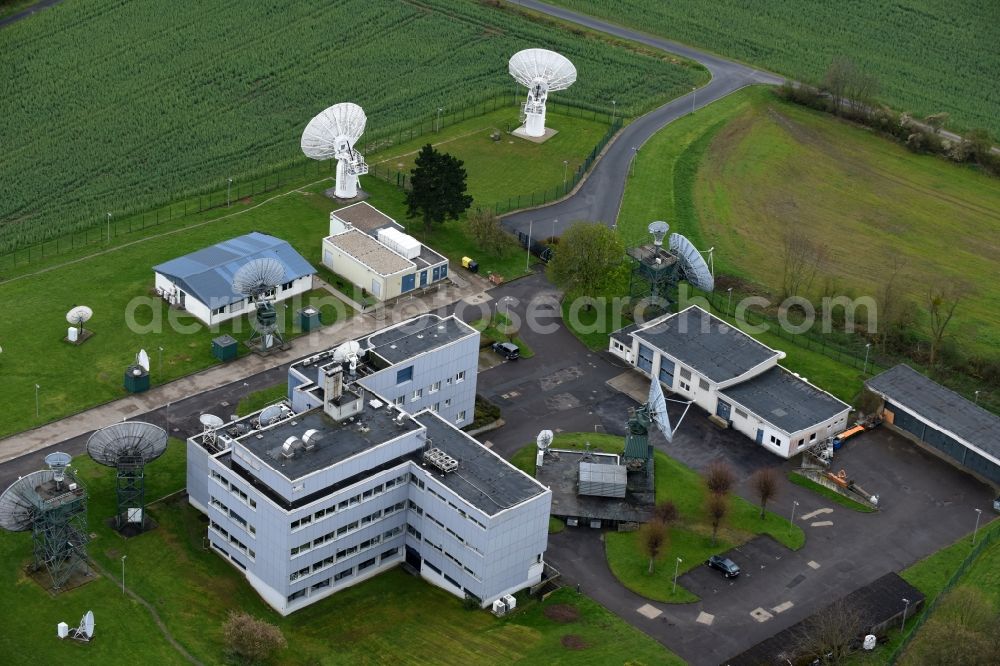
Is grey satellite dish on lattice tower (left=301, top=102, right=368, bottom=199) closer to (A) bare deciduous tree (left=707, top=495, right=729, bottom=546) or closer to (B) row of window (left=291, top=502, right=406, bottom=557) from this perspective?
(B) row of window (left=291, top=502, right=406, bottom=557)

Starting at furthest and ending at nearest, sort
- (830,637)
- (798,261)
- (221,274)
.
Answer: (798,261), (221,274), (830,637)

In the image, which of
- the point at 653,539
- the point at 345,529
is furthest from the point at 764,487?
the point at 345,529

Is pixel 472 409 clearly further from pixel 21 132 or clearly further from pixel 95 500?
pixel 21 132

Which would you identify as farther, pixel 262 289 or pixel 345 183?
pixel 345 183

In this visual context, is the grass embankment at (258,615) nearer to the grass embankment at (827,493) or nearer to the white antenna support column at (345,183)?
the grass embankment at (827,493)

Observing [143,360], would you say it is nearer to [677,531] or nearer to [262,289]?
[262,289]

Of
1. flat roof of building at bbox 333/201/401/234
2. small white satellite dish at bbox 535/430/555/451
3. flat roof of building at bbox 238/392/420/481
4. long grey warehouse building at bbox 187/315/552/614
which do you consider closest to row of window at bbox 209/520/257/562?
long grey warehouse building at bbox 187/315/552/614

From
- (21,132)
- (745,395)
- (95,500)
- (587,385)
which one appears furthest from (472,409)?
(21,132)
